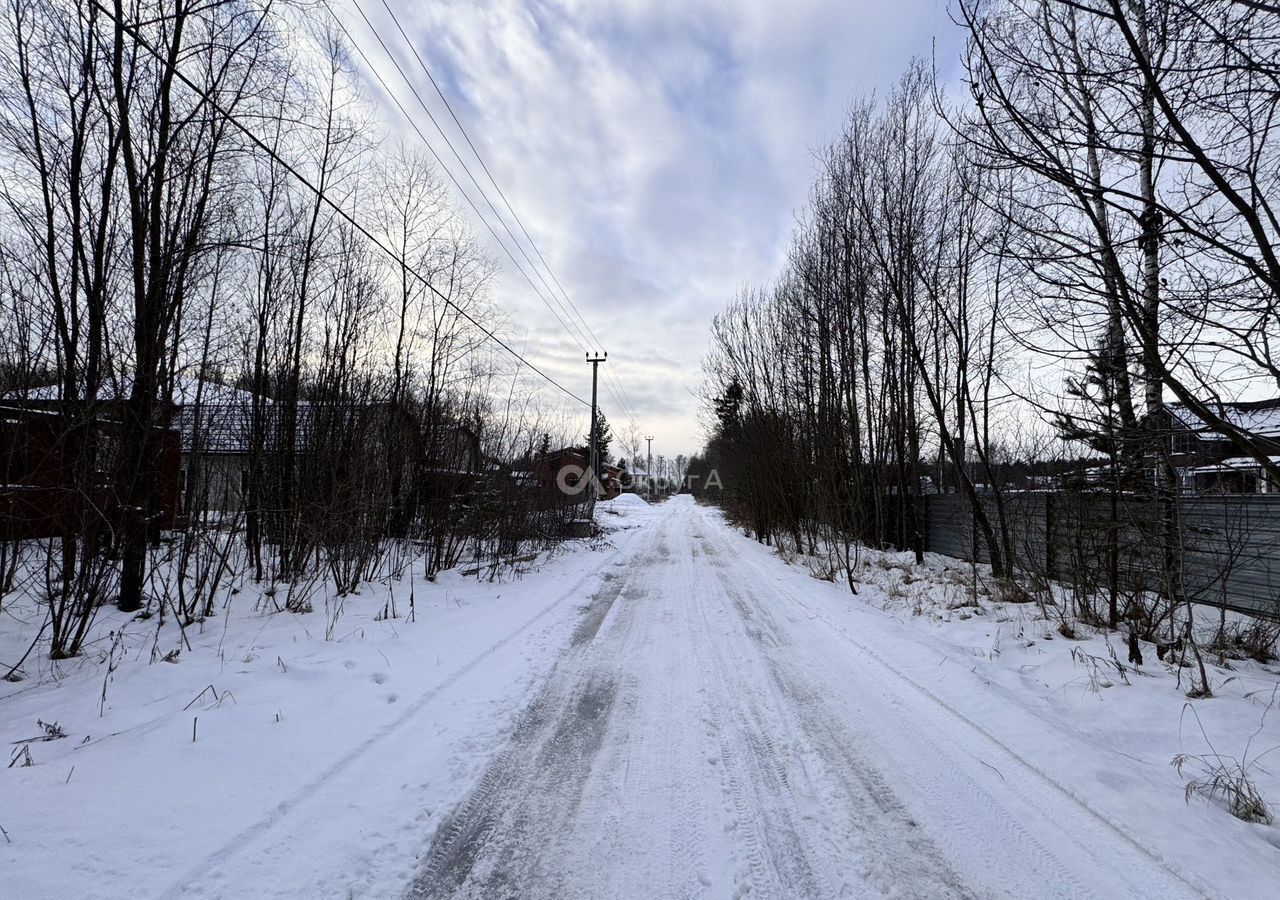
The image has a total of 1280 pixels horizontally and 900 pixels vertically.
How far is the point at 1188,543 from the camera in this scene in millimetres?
5008

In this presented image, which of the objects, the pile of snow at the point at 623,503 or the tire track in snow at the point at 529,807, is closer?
the tire track in snow at the point at 529,807

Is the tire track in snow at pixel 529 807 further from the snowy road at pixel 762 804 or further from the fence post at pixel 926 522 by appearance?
the fence post at pixel 926 522

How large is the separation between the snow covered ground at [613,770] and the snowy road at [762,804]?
0.6 inches

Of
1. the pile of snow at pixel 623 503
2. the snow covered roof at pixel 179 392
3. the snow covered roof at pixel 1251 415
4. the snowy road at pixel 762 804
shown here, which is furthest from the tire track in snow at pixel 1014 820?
the pile of snow at pixel 623 503

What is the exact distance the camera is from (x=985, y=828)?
250 cm

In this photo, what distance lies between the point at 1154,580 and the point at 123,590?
10.4 m

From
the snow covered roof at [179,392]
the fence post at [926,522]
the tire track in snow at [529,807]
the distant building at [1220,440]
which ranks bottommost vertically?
the tire track in snow at [529,807]

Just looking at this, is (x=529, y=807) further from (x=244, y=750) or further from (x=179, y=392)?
(x=179, y=392)

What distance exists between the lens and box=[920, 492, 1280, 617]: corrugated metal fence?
471 cm

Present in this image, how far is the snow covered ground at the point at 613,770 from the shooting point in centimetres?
214

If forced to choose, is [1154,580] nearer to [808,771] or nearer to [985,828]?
[985,828]

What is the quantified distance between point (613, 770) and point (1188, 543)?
5858 millimetres

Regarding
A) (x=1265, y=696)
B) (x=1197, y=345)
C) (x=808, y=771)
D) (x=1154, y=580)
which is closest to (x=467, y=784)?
(x=808, y=771)

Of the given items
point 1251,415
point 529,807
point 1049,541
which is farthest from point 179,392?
point 1049,541
